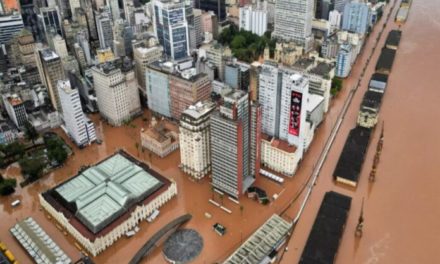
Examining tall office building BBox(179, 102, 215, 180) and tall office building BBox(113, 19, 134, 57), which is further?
tall office building BBox(113, 19, 134, 57)

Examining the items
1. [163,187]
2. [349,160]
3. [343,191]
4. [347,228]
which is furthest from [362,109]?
[163,187]

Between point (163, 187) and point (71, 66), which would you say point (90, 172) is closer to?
point (163, 187)

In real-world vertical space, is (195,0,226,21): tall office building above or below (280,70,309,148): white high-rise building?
above

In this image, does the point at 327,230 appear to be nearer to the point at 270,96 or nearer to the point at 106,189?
the point at 270,96

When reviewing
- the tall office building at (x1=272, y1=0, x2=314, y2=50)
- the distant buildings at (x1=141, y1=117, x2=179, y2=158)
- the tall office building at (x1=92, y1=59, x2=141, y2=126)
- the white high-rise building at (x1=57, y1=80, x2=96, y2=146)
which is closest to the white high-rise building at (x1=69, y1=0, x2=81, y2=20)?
the tall office building at (x1=92, y1=59, x2=141, y2=126)

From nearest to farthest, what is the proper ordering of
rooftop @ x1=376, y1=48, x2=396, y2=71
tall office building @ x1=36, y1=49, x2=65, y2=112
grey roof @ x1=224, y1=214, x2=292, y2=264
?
grey roof @ x1=224, y1=214, x2=292, y2=264
tall office building @ x1=36, y1=49, x2=65, y2=112
rooftop @ x1=376, y1=48, x2=396, y2=71

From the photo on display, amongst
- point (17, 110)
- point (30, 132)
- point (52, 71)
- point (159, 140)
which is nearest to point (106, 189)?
point (159, 140)

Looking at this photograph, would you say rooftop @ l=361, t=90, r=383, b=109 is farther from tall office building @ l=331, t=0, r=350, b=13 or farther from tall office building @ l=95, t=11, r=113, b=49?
tall office building @ l=95, t=11, r=113, b=49
